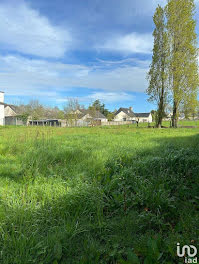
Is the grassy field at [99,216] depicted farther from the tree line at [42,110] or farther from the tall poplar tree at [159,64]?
the tree line at [42,110]

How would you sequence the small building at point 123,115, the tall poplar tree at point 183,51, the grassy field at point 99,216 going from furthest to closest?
the small building at point 123,115
the tall poplar tree at point 183,51
the grassy field at point 99,216

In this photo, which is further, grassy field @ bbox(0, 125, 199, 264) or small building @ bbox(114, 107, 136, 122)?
small building @ bbox(114, 107, 136, 122)

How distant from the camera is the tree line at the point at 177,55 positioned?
21.6m

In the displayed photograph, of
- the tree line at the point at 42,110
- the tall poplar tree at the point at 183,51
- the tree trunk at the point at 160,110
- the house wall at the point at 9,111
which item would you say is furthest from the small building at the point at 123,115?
the tall poplar tree at the point at 183,51

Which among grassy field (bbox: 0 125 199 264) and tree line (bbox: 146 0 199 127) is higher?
tree line (bbox: 146 0 199 127)

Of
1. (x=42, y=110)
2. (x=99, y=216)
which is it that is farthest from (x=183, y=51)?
(x=42, y=110)

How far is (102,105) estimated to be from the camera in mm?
66250

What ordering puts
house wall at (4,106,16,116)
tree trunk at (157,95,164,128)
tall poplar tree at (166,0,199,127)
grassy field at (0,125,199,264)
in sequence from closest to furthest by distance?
grassy field at (0,125,199,264), tall poplar tree at (166,0,199,127), tree trunk at (157,95,164,128), house wall at (4,106,16,116)

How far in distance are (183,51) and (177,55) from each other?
4.26ft

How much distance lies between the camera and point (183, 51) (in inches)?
873

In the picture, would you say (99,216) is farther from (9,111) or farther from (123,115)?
(123,115)

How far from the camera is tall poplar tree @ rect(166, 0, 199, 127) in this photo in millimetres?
21531

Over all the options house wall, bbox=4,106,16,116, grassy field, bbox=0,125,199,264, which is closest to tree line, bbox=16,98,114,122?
house wall, bbox=4,106,16,116

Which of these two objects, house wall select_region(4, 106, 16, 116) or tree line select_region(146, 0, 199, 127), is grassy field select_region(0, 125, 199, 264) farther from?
house wall select_region(4, 106, 16, 116)
